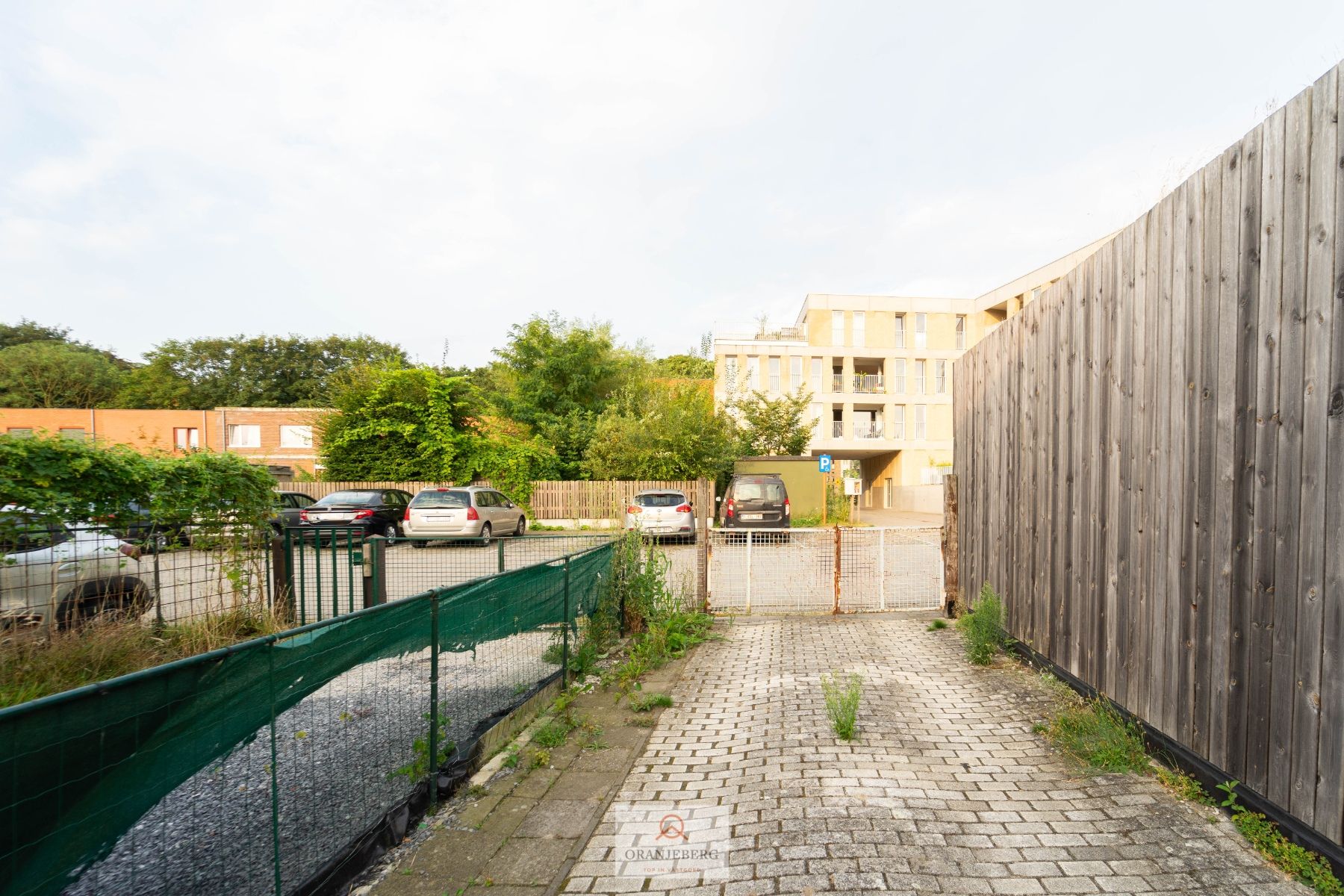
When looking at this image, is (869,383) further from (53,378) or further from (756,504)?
(53,378)

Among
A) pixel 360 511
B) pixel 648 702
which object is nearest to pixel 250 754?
pixel 648 702

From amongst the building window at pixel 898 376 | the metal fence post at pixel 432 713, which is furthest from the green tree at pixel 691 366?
the metal fence post at pixel 432 713

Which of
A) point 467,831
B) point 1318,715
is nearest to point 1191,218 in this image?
point 1318,715

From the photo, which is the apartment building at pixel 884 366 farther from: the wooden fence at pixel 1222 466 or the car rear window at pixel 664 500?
the wooden fence at pixel 1222 466

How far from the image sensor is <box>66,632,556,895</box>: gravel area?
2.10 metres

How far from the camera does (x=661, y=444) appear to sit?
76.1ft

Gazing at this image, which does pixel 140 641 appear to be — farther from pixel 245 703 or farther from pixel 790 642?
pixel 790 642

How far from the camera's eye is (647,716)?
15.1ft

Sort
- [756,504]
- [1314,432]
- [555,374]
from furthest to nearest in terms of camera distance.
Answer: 1. [555,374]
2. [756,504]
3. [1314,432]

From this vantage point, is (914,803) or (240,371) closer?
(914,803)

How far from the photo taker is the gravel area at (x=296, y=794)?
2104 millimetres

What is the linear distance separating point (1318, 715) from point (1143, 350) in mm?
2055

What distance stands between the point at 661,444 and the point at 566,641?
1790 cm

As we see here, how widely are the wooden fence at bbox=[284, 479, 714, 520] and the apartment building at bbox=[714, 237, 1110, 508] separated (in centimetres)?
1379
